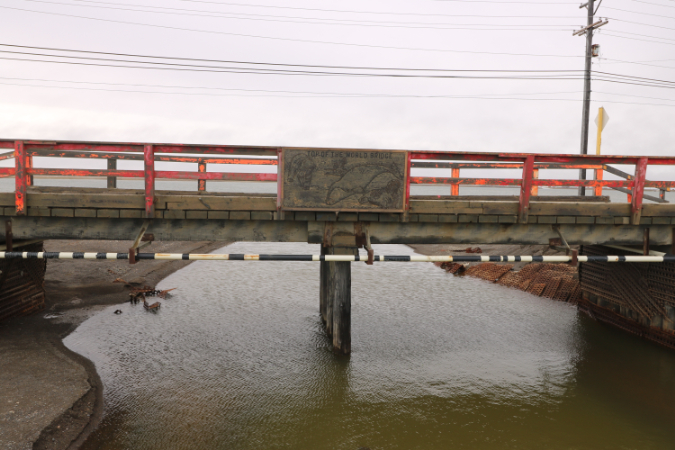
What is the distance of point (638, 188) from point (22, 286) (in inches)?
617

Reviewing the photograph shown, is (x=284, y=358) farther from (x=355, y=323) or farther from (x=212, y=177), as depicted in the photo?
(x=212, y=177)

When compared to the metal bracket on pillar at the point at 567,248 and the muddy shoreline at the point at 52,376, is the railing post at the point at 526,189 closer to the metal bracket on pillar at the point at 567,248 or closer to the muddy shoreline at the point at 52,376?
the metal bracket on pillar at the point at 567,248

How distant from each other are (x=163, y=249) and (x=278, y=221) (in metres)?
18.3

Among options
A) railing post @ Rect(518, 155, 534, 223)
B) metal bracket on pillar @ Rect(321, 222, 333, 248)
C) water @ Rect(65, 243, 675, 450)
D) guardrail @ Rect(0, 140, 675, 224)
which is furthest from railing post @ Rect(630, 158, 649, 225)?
metal bracket on pillar @ Rect(321, 222, 333, 248)

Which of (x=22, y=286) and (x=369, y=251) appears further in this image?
(x=22, y=286)

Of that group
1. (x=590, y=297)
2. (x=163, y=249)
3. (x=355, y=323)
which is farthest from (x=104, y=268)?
(x=590, y=297)

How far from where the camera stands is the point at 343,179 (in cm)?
822

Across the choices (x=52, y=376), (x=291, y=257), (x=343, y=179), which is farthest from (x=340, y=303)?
(x=52, y=376)

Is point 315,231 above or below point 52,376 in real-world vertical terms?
above

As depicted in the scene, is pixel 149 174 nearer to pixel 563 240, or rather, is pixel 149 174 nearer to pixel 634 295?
pixel 563 240

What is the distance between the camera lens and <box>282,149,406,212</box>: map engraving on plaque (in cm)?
813

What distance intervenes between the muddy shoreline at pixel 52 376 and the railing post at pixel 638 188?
11208 mm

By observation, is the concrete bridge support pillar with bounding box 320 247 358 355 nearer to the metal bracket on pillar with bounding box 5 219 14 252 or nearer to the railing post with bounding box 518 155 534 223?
the railing post with bounding box 518 155 534 223

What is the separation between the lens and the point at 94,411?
746 centimetres
